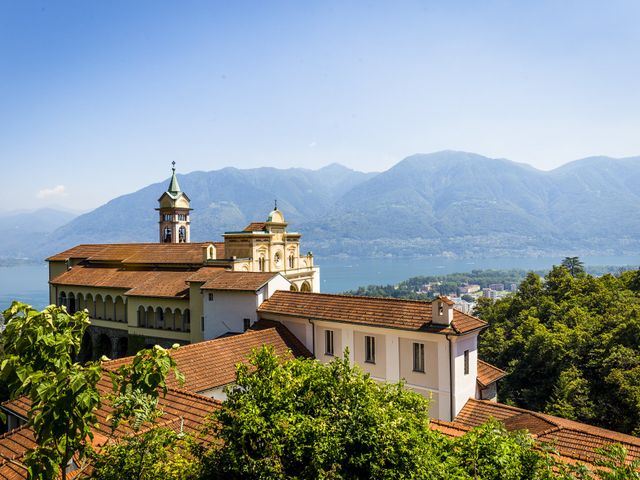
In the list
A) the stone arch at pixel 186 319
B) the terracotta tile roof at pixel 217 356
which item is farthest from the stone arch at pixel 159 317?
the terracotta tile roof at pixel 217 356

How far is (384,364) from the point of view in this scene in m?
19.8

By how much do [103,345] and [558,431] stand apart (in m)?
32.8

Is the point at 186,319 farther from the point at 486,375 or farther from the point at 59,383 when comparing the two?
the point at 59,383

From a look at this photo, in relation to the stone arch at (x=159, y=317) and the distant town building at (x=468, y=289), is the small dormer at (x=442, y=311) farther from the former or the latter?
the distant town building at (x=468, y=289)

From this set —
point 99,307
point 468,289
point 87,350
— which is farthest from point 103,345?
point 468,289

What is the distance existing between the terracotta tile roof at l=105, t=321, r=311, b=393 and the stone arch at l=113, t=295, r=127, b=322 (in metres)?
17.0

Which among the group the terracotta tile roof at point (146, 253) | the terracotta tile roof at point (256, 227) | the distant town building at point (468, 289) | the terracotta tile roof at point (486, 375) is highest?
the terracotta tile roof at point (256, 227)

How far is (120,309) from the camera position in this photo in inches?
1394

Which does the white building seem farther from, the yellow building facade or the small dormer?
the yellow building facade

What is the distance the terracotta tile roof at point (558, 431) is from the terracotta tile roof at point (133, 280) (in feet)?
61.6

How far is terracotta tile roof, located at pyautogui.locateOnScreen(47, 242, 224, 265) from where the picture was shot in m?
34.6

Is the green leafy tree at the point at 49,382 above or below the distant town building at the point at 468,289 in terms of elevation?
above

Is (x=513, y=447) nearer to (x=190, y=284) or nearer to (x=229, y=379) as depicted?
(x=229, y=379)

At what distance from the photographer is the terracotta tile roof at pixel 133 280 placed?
31.4 metres
